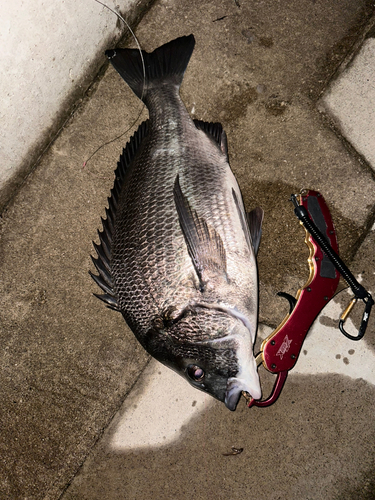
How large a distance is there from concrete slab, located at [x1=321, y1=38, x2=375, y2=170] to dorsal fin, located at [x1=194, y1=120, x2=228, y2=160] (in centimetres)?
90

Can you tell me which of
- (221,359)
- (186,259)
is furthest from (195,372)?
(186,259)

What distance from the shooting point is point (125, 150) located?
9.10 feet

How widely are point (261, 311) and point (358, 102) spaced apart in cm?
183

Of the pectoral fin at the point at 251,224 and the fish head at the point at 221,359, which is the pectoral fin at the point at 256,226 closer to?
the pectoral fin at the point at 251,224

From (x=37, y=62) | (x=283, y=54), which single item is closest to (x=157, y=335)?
(x=37, y=62)

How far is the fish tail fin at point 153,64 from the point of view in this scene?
2.94m

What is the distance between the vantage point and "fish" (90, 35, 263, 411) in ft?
7.68

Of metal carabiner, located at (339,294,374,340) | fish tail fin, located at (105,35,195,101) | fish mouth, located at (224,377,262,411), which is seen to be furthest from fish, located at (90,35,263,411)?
metal carabiner, located at (339,294,374,340)

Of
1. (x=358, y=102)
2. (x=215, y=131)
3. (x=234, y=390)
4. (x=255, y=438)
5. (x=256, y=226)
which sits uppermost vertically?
(x=358, y=102)

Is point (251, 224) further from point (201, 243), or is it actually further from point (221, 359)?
point (221, 359)

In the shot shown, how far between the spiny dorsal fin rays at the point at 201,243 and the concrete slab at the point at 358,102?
1.48 meters

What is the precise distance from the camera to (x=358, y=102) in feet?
9.70

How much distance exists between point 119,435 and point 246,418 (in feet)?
3.41

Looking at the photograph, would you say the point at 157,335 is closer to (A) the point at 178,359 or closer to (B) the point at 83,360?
(A) the point at 178,359
